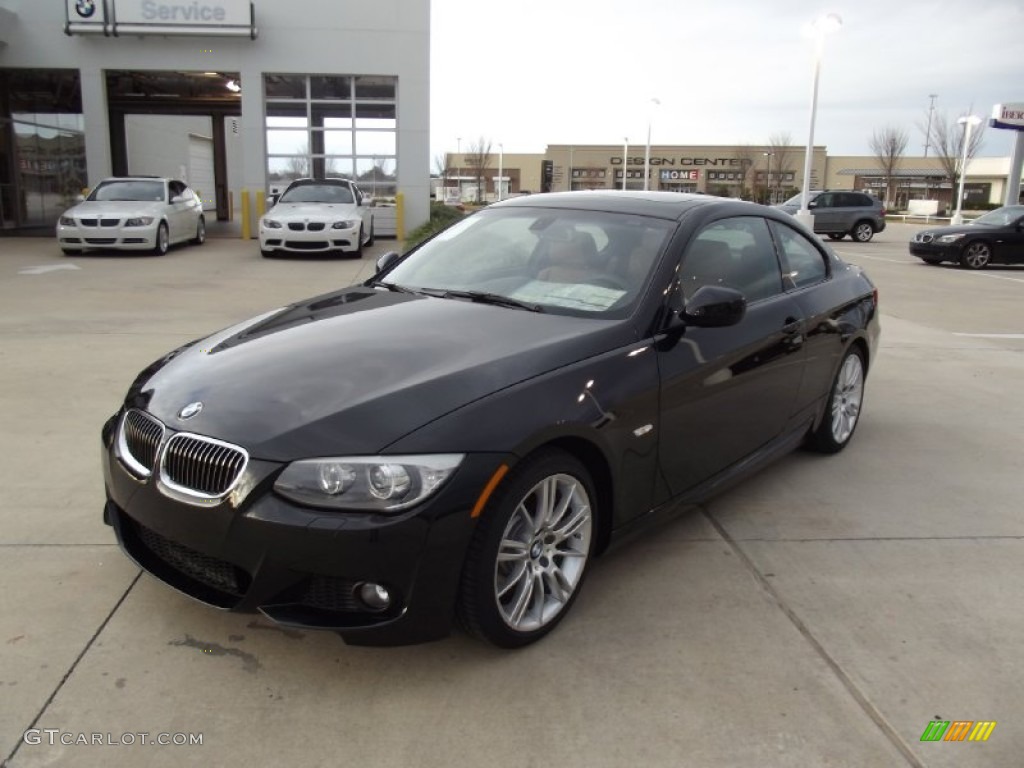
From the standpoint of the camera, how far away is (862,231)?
27.3 m

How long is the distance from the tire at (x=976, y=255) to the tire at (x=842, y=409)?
51.2ft

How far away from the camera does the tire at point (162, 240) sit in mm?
15994

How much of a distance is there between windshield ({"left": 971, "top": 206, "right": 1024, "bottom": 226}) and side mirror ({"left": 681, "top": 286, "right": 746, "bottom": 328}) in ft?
60.2

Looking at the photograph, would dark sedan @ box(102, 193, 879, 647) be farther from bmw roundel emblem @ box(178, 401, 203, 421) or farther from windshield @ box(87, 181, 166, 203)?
windshield @ box(87, 181, 166, 203)

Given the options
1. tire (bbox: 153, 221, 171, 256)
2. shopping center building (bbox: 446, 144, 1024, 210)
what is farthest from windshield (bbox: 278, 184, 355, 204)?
shopping center building (bbox: 446, 144, 1024, 210)

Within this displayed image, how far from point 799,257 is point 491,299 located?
203cm

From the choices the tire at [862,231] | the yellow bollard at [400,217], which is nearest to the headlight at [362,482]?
the yellow bollard at [400,217]

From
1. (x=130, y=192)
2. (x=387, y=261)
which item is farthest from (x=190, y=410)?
(x=130, y=192)

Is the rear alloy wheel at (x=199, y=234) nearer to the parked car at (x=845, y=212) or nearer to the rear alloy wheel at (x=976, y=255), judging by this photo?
the rear alloy wheel at (x=976, y=255)

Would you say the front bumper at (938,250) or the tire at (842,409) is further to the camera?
the front bumper at (938,250)

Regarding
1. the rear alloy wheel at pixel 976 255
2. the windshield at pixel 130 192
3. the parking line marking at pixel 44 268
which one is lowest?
the parking line marking at pixel 44 268

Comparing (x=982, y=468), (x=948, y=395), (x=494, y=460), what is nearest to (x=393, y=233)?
(x=948, y=395)

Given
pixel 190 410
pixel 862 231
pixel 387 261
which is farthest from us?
pixel 862 231

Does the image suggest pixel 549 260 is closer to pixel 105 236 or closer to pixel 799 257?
pixel 799 257
